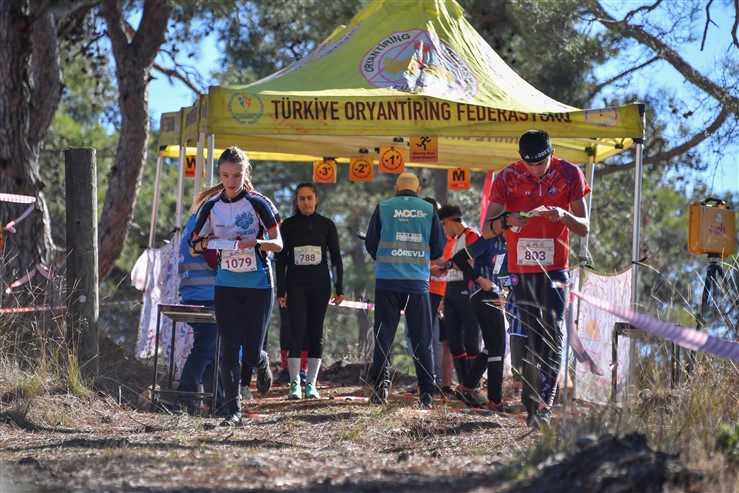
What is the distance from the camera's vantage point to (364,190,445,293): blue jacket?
8930 mm

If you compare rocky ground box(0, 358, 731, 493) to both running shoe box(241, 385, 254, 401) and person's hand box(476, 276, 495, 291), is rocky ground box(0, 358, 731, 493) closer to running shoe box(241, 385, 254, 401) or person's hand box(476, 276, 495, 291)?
running shoe box(241, 385, 254, 401)

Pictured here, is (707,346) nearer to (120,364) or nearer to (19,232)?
(120,364)

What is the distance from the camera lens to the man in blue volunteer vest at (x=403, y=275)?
351 inches

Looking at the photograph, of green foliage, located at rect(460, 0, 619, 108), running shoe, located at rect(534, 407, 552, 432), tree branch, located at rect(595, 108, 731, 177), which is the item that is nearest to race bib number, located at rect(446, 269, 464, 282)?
running shoe, located at rect(534, 407, 552, 432)

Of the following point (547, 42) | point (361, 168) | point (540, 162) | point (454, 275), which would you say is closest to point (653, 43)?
point (547, 42)

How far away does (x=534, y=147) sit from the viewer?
23.0 ft

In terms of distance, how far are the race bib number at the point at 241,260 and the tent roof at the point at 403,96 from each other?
256 centimetres

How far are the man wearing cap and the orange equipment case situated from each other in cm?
Answer: 186

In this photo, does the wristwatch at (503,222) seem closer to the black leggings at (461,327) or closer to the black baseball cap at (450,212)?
the black leggings at (461,327)

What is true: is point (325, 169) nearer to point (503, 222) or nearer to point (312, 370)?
point (312, 370)

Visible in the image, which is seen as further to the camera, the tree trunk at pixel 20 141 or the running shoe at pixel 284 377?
the running shoe at pixel 284 377

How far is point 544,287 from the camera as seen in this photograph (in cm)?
712

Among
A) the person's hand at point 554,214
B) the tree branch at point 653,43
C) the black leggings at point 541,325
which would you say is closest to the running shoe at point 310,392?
the black leggings at point 541,325

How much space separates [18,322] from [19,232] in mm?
2122
